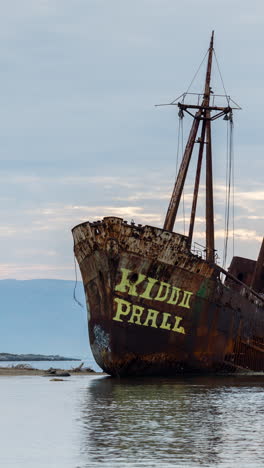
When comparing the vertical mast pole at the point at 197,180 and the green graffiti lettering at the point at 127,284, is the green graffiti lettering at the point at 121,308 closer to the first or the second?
the green graffiti lettering at the point at 127,284

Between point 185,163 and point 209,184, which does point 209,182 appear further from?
point 185,163

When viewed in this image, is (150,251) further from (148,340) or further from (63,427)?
(63,427)

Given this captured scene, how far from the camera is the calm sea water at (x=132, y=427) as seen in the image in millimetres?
14156

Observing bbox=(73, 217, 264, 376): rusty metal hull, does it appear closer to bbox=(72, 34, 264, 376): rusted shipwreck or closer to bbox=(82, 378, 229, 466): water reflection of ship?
bbox=(72, 34, 264, 376): rusted shipwreck

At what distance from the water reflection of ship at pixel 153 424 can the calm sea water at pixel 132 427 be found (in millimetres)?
15

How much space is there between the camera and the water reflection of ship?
14531 millimetres

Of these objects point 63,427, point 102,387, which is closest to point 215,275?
point 102,387

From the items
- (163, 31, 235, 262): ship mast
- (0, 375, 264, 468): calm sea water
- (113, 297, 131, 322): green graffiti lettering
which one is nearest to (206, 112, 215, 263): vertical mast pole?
(163, 31, 235, 262): ship mast

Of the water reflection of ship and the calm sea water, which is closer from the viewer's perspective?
the calm sea water

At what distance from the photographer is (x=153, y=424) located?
59.5ft

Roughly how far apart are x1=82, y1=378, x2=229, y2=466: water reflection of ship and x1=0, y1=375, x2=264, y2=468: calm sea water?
0.6 inches

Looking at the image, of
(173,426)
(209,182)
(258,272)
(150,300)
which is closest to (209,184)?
(209,182)

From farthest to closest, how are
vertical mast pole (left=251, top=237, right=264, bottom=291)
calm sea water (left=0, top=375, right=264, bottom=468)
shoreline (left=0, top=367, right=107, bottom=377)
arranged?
1. vertical mast pole (left=251, top=237, right=264, bottom=291)
2. shoreline (left=0, top=367, right=107, bottom=377)
3. calm sea water (left=0, top=375, right=264, bottom=468)

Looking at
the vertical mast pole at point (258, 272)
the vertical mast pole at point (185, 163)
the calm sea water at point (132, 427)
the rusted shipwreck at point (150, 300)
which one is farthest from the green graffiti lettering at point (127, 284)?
the vertical mast pole at point (258, 272)
